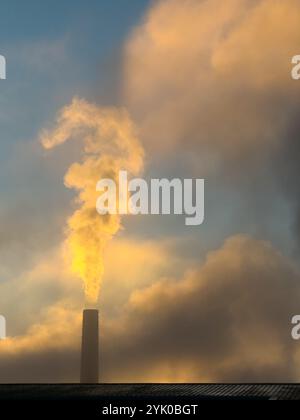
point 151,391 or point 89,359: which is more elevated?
point 89,359

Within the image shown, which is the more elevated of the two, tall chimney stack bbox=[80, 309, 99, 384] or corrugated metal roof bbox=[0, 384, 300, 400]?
tall chimney stack bbox=[80, 309, 99, 384]

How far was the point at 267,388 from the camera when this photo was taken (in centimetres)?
1889

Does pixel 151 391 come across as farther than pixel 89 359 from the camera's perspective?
No

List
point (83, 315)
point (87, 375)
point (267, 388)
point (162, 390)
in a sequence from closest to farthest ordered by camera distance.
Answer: point (162, 390)
point (267, 388)
point (87, 375)
point (83, 315)

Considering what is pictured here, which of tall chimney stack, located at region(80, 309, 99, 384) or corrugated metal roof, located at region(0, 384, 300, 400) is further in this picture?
tall chimney stack, located at region(80, 309, 99, 384)

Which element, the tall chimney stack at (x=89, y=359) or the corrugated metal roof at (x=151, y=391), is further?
the tall chimney stack at (x=89, y=359)

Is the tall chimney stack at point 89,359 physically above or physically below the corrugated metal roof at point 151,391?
above

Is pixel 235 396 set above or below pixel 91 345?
below
